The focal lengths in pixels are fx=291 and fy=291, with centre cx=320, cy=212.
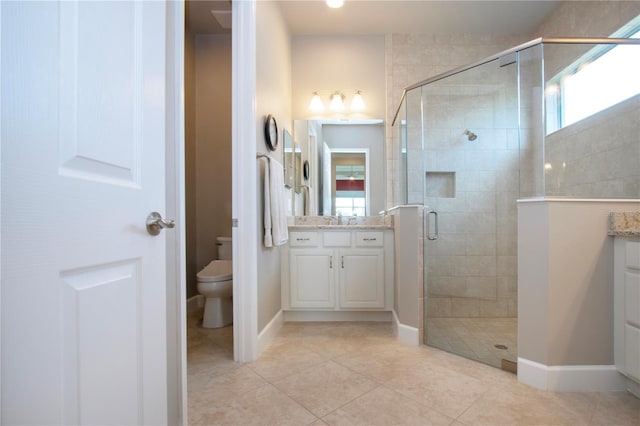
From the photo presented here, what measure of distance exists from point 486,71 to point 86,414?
2912 mm

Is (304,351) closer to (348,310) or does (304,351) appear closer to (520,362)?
(348,310)

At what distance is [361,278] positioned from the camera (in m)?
2.68

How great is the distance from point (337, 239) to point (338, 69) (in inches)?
73.7

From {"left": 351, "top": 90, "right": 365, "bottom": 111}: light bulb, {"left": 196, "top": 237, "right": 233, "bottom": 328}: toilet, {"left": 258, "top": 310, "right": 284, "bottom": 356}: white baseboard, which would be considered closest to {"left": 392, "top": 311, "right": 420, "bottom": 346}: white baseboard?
{"left": 258, "top": 310, "right": 284, "bottom": 356}: white baseboard

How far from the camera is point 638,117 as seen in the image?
1.88 meters

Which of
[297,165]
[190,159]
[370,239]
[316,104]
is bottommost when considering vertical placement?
[370,239]

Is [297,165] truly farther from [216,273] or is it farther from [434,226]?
[434,226]

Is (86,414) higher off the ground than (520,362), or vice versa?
(86,414)

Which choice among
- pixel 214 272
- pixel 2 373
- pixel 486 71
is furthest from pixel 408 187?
pixel 2 373

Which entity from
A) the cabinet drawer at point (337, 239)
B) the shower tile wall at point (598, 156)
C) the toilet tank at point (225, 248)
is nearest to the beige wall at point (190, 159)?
the toilet tank at point (225, 248)

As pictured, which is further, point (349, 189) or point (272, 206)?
point (349, 189)

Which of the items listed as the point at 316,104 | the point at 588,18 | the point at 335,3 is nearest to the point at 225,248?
the point at 316,104

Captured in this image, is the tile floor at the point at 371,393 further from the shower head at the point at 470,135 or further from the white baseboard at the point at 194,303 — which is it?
the shower head at the point at 470,135

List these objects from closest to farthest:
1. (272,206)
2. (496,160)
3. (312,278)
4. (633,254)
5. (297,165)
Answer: (633,254), (272,206), (496,160), (312,278), (297,165)
